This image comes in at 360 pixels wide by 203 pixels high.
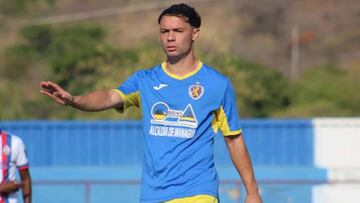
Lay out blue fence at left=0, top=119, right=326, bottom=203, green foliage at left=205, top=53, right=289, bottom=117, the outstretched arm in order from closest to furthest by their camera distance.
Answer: the outstretched arm < blue fence at left=0, top=119, right=326, bottom=203 < green foliage at left=205, top=53, right=289, bottom=117

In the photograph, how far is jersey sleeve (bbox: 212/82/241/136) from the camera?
14.9 ft

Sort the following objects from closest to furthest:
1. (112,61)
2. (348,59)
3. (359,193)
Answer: (359,193) → (112,61) → (348,59)

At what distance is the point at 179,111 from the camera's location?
4500mm

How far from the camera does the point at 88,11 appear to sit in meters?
52.4

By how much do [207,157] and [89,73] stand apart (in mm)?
30549

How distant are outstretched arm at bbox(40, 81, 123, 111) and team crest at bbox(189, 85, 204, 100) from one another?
1.22 feet

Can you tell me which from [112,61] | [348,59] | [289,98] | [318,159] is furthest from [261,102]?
[348,59]

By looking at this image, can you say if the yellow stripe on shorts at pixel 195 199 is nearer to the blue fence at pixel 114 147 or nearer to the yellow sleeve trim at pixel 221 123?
the yellow sleeve trim at pixel 221 123

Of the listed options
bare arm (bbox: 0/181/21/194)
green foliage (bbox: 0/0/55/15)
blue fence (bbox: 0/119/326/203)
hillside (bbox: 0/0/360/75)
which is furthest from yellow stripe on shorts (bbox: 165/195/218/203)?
green foliage (bbox: 0/0/55/15)

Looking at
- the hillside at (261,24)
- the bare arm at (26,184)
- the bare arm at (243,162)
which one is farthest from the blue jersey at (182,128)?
the hillside at (261,24)

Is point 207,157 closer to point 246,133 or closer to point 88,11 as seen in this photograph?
point 246,133

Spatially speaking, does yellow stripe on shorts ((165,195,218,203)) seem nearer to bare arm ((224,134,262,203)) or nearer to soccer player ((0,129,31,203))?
bare arm ((224,134,262,203))

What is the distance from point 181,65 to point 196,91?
17cm

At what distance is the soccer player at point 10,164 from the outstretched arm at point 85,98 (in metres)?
2.47
